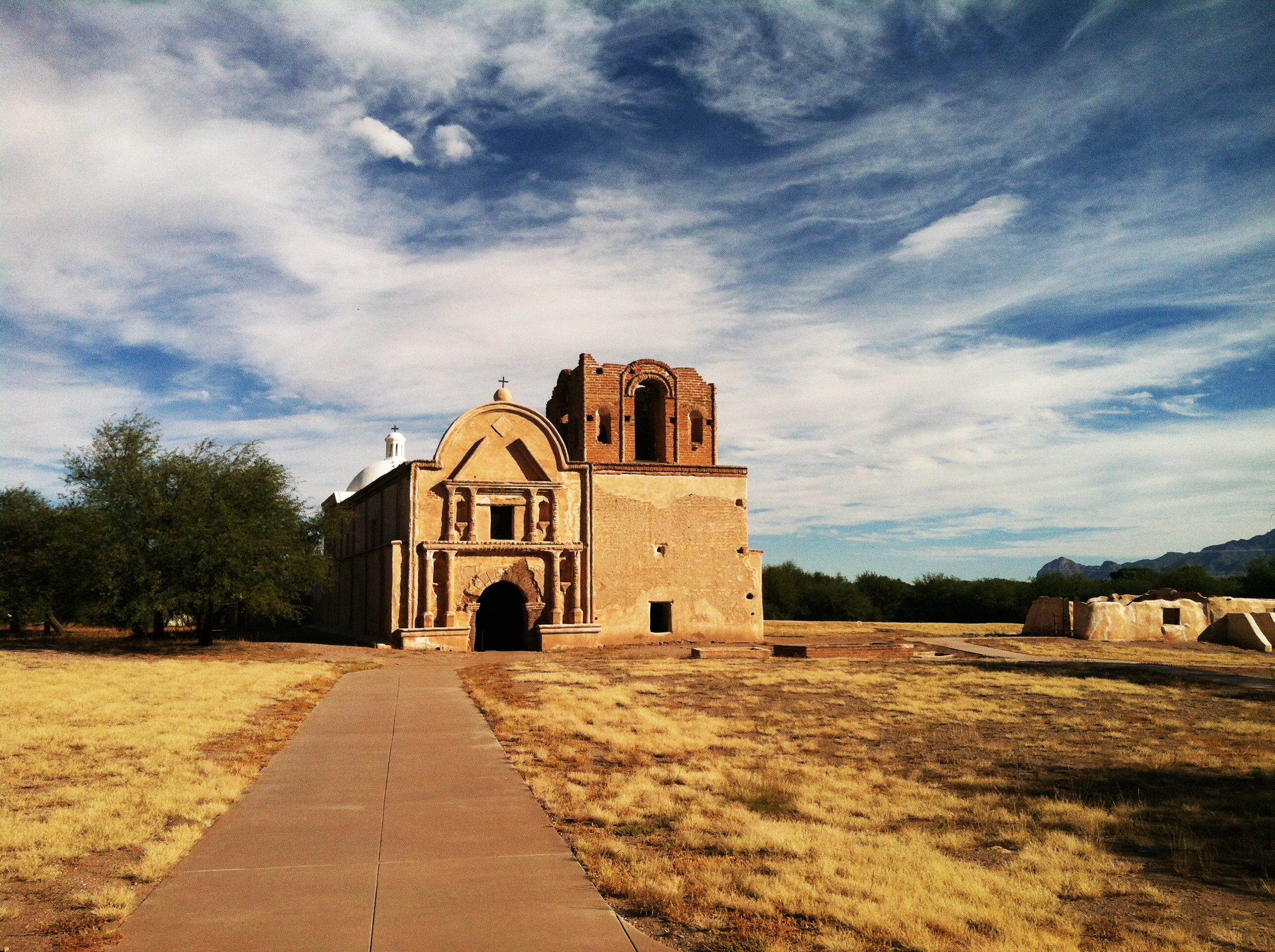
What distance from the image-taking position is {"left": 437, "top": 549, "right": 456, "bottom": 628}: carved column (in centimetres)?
2802

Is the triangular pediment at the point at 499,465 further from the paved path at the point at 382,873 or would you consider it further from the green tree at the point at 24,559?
the paved path at the point at 382,873

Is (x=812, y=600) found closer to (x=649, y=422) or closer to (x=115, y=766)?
(x=649, y=422)

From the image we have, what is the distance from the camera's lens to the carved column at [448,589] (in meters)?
28.0

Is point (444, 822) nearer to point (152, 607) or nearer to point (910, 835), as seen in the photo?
point (910, 835)

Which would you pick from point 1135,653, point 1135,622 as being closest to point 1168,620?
point 1135,622

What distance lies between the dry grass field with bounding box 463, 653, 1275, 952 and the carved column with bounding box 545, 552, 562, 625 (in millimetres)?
12377

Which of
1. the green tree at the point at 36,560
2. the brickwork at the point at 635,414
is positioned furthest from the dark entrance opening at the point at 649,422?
the green tree at the point at 36,560

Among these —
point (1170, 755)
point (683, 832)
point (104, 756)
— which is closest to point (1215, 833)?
point (1170, 755)

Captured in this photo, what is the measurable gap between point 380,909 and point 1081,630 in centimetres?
3308

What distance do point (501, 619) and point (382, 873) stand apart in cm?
2725

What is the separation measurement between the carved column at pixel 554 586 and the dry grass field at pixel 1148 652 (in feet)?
47.0

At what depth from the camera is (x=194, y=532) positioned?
24.5 meters

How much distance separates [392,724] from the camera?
12648 millimetres

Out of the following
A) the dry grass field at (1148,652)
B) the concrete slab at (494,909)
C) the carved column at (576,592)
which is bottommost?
the dry grass field at (1148,652)
